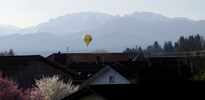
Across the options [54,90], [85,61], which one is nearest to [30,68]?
[54,90]

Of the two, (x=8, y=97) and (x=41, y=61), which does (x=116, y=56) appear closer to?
(x=41, y=61)

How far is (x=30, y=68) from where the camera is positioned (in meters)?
60.8

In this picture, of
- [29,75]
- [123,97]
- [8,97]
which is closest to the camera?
[123,97]

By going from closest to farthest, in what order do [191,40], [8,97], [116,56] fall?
[8,97] → [116,56] → [191,40]

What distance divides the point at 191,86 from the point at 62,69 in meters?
36.0

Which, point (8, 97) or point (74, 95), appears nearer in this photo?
point (74, 95)

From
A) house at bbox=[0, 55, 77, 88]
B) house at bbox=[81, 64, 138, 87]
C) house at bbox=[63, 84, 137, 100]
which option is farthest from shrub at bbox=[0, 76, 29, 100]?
house at bbox=[0, 55, 77, 88]

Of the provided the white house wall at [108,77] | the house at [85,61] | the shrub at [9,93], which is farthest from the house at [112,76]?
the shrub at [9,93]

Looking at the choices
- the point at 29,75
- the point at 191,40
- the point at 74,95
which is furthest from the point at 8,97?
the point at 191,40

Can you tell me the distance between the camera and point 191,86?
26.0 metres

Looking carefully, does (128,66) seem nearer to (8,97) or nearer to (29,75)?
(29,75)

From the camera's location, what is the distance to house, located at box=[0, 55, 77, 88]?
59688 millimetres

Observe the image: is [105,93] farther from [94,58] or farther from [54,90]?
[94,58]

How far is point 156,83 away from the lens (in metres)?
26.9
